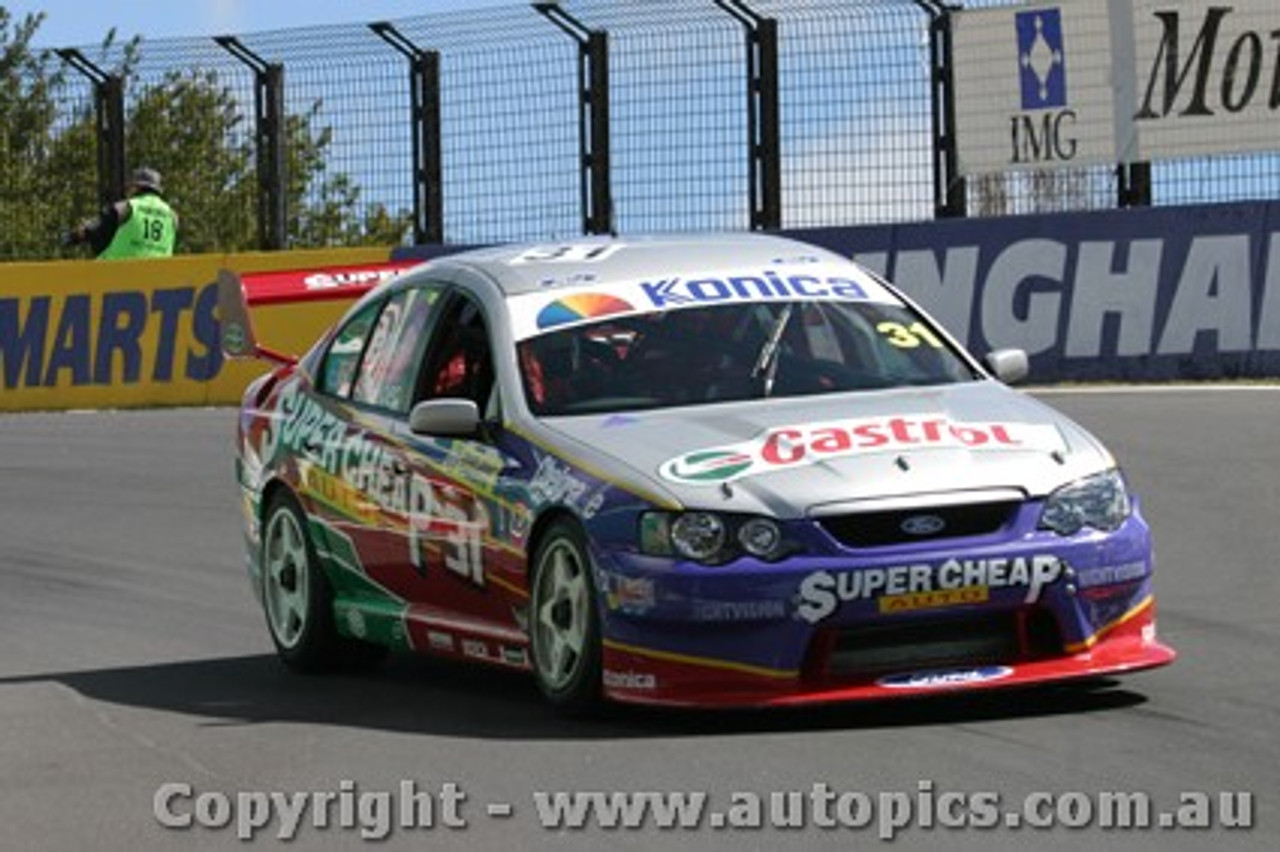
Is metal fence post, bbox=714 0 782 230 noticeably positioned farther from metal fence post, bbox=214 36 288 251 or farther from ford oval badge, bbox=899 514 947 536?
ford oval badge, bbox=899 514 947 536

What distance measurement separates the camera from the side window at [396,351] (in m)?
11.3

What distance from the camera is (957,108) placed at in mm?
23062

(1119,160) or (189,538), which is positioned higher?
(1119,160)

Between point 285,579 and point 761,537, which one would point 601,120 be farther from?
point 761,537

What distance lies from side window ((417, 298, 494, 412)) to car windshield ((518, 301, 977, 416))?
0.21 meters

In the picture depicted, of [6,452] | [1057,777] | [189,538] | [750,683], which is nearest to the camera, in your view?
[1057,777]

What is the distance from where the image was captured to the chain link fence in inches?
904

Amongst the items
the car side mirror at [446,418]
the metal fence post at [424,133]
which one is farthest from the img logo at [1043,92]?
the car side mirror at [446,418]

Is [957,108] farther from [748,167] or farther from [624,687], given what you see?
[624,687]

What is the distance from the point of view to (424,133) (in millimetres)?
25312

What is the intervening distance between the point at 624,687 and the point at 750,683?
0.38 m

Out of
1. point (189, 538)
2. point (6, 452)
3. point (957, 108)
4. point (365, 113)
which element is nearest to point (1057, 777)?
point (189, 538)

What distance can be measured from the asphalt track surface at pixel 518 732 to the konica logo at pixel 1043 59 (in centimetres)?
792

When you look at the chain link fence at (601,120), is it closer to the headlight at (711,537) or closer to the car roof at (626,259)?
the car roof at (626,259)
